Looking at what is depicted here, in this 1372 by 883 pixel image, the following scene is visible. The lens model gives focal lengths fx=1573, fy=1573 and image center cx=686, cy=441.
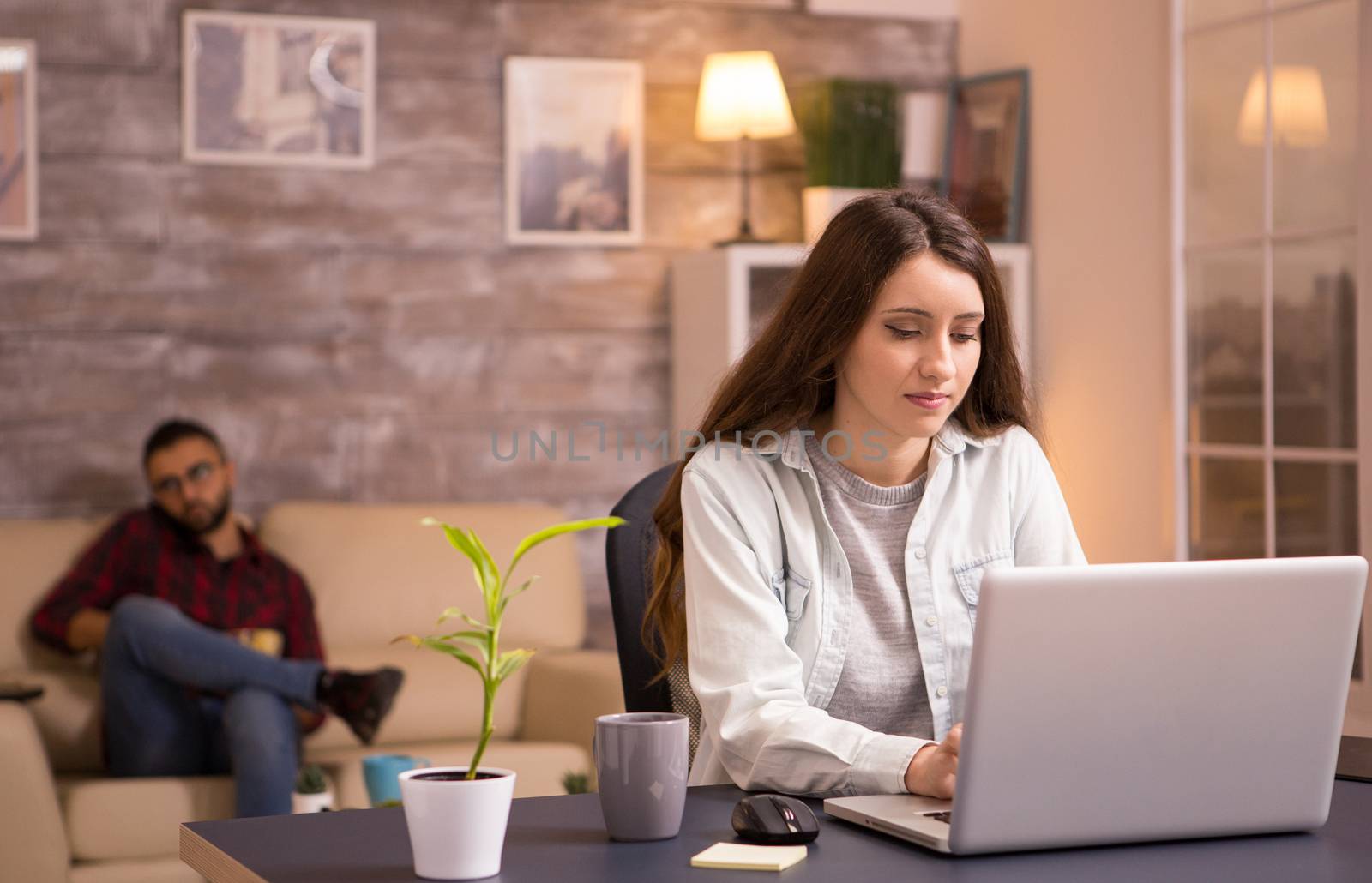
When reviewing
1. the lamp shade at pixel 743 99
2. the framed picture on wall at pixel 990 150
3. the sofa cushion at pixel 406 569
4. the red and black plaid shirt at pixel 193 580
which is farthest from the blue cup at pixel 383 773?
the framed picture on wall at pixel 990 150

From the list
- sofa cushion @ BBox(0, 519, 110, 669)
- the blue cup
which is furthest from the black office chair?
sofa cushion @ BBox(0, 519, 110, 669)

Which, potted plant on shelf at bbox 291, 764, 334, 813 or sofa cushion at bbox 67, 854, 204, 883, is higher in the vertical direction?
potted plant on shelf at bbox 291, 764, 334, 813

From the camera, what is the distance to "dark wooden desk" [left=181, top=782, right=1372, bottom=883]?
1.07 meters

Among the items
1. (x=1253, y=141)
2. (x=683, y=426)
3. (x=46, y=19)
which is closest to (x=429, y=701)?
(x=683, y=426)

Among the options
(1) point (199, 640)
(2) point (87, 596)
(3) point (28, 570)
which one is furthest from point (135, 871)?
(3) point (28, 570)

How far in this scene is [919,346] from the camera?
5.32ft

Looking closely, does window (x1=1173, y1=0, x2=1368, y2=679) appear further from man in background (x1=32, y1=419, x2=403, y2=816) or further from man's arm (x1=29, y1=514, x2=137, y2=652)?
man's arm (x1=29, y1=514, x2=137, y2=652)

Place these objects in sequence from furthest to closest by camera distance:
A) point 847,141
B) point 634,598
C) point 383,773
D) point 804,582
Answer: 1. point 847,141
2. point 383,773
3. point 634,598
4. point 804,582

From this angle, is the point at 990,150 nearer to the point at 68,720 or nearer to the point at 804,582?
the point at 68,720

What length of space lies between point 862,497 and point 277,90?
8.65 feet

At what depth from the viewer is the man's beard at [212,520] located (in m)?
3.42

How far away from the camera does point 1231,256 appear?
3.39 m

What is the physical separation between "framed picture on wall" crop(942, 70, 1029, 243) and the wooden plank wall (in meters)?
0.20

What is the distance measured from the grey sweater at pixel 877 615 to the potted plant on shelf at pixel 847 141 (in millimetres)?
2458
